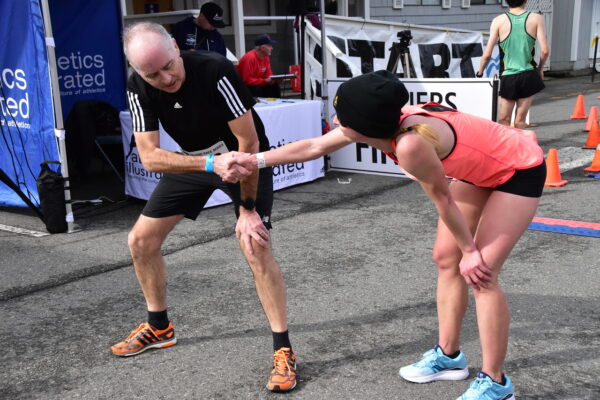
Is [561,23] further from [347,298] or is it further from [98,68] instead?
[347,298]

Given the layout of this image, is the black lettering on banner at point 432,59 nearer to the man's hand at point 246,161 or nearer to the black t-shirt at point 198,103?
the black t-shirt at point 198,103

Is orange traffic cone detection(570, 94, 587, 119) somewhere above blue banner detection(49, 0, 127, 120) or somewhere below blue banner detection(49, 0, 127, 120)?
below

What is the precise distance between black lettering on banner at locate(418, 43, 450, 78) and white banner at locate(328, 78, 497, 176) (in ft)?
14.5

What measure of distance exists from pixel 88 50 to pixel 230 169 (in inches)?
221

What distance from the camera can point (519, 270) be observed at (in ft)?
15.4

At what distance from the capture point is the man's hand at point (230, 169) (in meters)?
2.93

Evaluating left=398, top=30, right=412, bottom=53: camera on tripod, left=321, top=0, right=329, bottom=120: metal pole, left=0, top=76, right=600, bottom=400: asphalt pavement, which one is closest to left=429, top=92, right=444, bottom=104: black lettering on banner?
left=321, top=0, right=329, bottom=120: metal pole

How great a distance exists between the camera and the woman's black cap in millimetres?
2383

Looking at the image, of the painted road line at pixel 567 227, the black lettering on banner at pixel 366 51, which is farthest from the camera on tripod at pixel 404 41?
the painted road line at pixel 567 227

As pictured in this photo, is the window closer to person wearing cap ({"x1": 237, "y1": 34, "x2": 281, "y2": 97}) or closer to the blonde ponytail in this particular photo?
person wearing cap ({"x1": 237, "y1": 34, "x2": 281, "y2": 97})

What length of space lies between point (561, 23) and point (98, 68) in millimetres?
19508

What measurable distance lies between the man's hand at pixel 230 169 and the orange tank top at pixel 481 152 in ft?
2.26

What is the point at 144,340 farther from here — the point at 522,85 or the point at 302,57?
the point at 302,57

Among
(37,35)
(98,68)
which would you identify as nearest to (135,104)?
(37,35)
